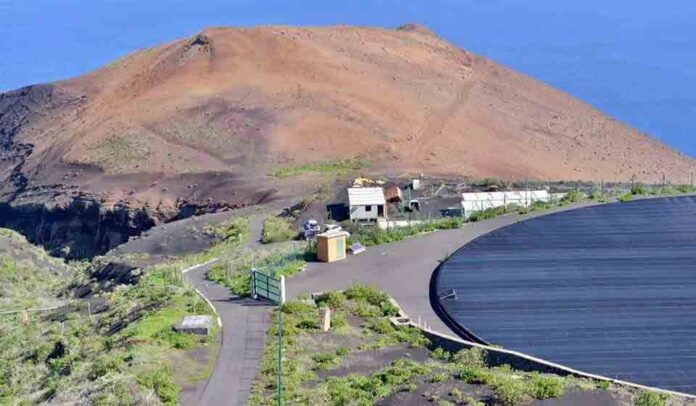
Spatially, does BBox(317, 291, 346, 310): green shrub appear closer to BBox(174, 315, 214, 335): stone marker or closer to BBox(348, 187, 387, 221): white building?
BBox(174, 315, 214, 335): stone marker

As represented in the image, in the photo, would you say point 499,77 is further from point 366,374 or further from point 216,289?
point 366,374

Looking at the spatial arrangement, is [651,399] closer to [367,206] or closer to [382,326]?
[382,326]

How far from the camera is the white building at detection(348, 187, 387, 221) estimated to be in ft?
117

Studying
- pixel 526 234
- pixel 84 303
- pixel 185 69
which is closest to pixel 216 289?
pixel 84 303

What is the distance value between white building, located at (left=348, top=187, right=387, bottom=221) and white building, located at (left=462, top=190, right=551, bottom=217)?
9.53ft

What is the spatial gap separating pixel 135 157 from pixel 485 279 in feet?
113

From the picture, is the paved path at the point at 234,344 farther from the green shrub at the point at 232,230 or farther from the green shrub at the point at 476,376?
the green shrub at the point at 232,230

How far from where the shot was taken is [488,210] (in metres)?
32.6

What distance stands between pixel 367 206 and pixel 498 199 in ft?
16.7

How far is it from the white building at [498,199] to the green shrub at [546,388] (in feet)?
56.4

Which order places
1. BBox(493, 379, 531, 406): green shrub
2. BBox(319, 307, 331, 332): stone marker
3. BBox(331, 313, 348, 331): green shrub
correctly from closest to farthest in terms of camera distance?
BBox(493, 379, 531, 406): green shrub → BBox(319, 307, 331, 332): stone marker → BBox(331, 313, 348, 331): green shrub

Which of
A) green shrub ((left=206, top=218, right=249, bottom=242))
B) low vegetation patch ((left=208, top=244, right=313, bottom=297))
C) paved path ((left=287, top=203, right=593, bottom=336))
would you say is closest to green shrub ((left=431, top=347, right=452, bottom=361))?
paved path ((left=287, top=203, right=593, bottom=336))

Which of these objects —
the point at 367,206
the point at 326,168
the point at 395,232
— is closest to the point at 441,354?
the point at 395,232

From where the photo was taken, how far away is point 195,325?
2108 cm
